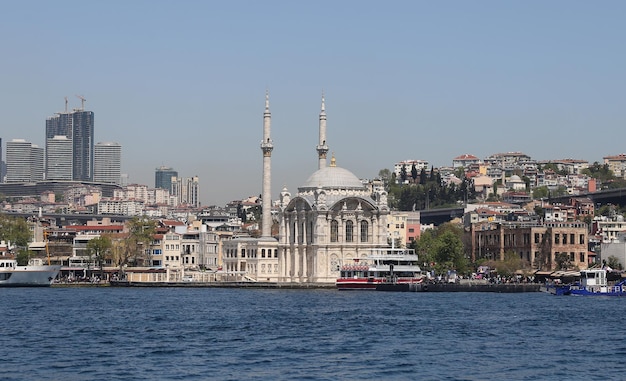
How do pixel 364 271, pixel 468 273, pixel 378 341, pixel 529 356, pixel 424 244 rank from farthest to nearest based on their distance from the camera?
pixel 424 244 < pixel 468 273 < pixel 364 271 < pixel 378 341 < pixel 529 356

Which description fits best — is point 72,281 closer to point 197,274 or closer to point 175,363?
point 197,274

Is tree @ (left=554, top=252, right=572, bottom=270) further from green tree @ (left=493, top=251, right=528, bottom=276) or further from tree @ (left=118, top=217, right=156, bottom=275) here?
tree @ (left=118, top=217, right=156, bottom=275)

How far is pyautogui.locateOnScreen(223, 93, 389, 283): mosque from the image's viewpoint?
4070 inches

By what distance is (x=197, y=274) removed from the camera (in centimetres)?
11569

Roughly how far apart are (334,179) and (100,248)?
2431 centimetres

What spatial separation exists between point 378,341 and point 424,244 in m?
64.8

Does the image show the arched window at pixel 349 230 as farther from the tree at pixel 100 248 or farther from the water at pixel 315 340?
the water at pixel 315 340

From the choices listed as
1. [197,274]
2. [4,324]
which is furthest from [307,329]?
[197,274]

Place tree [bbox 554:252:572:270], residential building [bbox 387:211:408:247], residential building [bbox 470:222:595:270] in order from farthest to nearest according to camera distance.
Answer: residential building [bbox 387:211:408:247] → residential building [bbox 470:222:595:270] → tree [bbox 554:252:572:270]

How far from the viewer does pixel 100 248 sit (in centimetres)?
11894

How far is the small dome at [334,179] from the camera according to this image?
10547cm

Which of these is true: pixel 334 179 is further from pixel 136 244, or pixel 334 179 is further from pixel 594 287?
pixel 594 287

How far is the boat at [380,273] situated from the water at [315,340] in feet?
64.4

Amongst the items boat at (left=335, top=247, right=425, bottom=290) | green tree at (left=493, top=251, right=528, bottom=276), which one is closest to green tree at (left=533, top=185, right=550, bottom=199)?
green tree at (left=493, top=251, right=528, bottom=276)
